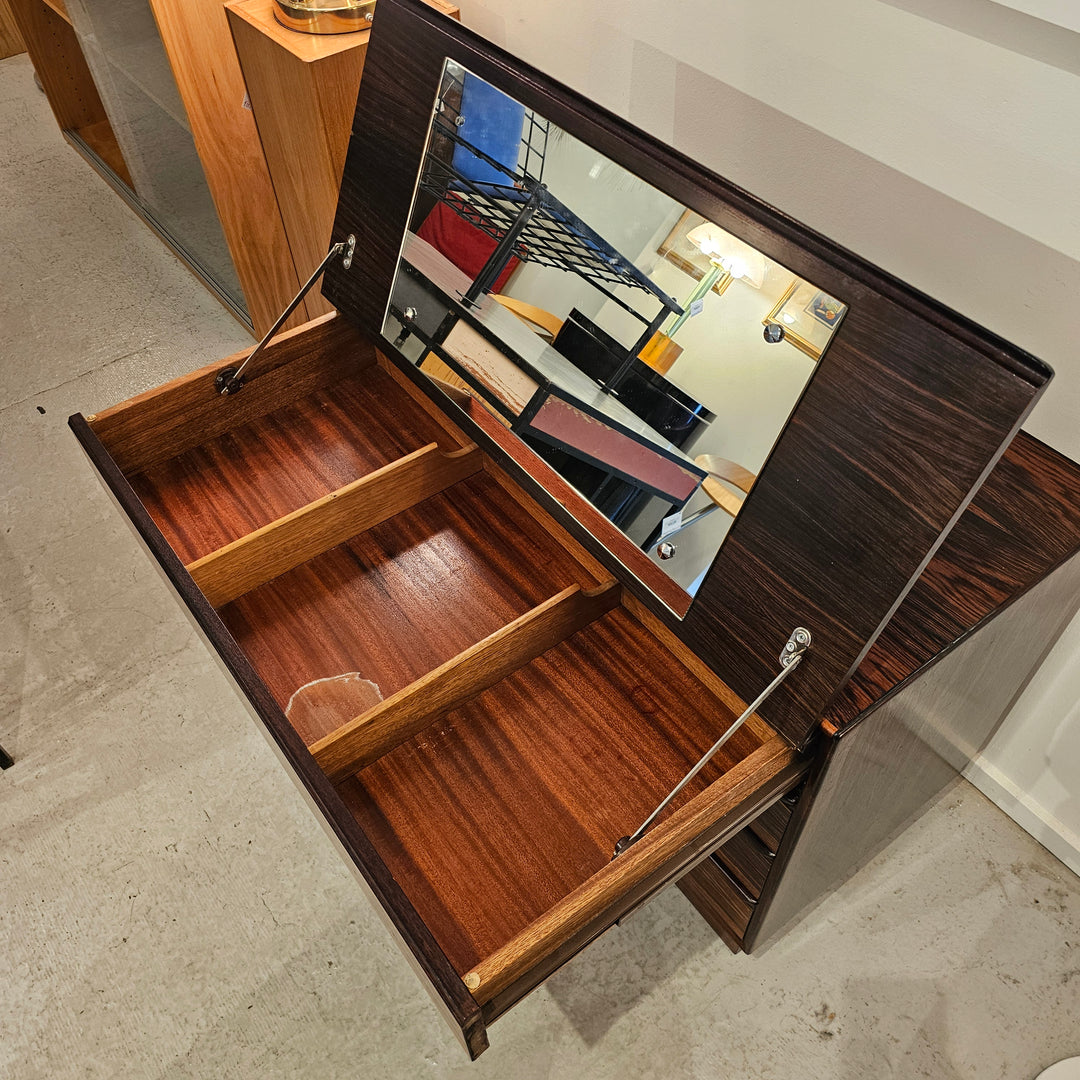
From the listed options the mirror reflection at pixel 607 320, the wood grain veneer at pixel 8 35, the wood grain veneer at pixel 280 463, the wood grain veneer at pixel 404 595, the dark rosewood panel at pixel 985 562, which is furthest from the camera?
the wood grain veneer at pixel 8 35

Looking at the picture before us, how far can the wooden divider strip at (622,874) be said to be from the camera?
82cm

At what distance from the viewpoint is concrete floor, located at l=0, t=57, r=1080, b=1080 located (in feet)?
4.75

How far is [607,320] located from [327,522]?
19.1 inches

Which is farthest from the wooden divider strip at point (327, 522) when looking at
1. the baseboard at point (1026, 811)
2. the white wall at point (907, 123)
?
the baseboard at point (1026, 811)

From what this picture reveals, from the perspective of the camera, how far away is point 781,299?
82cm

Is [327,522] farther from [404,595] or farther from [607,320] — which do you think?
[607,320]

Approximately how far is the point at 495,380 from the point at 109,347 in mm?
1840

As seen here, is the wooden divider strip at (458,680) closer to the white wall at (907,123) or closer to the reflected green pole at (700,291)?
the reflected green pole at (700,291)

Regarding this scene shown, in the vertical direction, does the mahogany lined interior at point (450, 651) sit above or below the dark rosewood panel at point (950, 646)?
below

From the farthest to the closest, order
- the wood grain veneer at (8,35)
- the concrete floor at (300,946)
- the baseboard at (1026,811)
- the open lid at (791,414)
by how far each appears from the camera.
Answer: the wood grain veneer at (8,35), the baseboard at (1026,811), the concrete floor at (300,946), the open lid at (791,414)

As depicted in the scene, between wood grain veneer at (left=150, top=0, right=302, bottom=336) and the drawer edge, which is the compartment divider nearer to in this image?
the drawer edge

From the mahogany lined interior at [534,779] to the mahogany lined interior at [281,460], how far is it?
1.26ft

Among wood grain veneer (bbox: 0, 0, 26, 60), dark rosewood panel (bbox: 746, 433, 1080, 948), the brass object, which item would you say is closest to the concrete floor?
dark rosewood panel (bbox: 746, 433, 1080, 948)

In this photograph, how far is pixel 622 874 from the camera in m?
0.87
